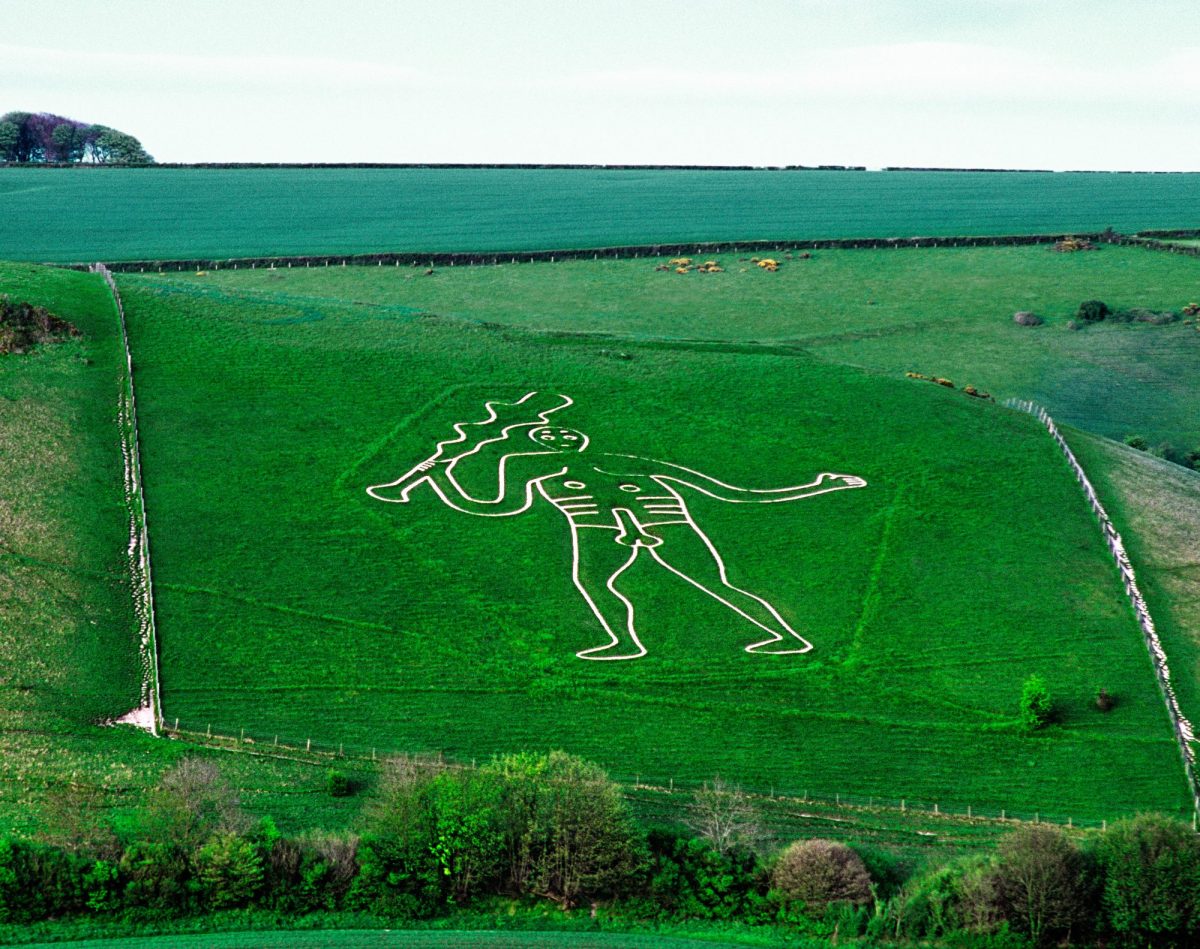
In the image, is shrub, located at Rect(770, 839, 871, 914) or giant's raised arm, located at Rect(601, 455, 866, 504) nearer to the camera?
shrub, located at Rect(770, 839, 871, 914)

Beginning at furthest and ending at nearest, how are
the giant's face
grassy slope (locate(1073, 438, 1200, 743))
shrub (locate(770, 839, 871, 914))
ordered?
the giant's face, grassy slope (locate(1073, 438, 1200, 743)), shrub (locate(770, 839, 871, 914))

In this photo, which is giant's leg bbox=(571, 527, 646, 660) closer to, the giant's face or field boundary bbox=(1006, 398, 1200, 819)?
the giant's face

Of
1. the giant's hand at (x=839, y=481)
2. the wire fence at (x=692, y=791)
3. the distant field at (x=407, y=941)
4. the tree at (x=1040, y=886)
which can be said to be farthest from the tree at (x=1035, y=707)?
the giant's hand at (x=839, y=481)

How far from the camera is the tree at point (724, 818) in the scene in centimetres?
4344

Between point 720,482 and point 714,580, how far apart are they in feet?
34.5

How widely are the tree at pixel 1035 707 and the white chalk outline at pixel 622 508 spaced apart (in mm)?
8768

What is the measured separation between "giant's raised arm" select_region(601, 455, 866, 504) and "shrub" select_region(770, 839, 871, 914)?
2847cm

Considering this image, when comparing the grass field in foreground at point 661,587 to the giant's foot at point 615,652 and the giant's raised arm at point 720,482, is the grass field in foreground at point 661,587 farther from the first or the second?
the giant's raised arm at point 720,482

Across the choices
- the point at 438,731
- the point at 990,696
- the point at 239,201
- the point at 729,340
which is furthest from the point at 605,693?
the point at 239,201

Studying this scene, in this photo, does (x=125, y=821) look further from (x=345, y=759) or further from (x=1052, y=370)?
(x=1052, y=370)

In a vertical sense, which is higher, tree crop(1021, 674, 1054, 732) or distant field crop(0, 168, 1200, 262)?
distant field crop(0, 168, 1200, 262)

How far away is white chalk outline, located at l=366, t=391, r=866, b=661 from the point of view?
57594 mm

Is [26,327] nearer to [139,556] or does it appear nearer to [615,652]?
[139,556]

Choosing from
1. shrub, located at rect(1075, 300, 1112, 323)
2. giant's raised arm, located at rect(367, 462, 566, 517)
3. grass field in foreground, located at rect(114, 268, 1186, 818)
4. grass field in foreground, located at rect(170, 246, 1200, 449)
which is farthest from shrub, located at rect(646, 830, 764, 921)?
shrub, located at rect(1075, 300, 1112, 323)
